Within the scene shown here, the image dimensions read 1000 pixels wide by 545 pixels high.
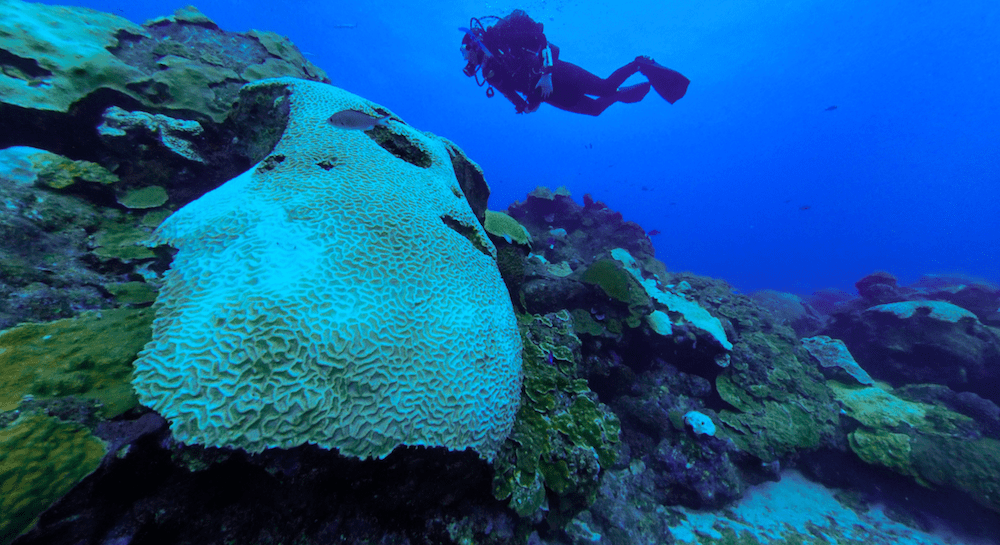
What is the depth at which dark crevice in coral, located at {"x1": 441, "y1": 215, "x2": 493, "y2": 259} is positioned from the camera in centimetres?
342

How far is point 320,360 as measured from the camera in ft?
6.59

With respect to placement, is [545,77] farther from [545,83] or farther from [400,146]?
[400,146]

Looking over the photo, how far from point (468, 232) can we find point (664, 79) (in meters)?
11.7

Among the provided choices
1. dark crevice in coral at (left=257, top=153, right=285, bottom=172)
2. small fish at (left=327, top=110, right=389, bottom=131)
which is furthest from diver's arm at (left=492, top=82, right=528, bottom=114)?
dark crevice in coral at (left=257, top=153, right=285, bottom=172)

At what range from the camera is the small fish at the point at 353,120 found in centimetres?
375

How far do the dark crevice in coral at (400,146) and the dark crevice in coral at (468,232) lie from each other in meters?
1.03

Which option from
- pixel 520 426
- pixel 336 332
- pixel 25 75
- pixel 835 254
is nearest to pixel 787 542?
pixel 520 426

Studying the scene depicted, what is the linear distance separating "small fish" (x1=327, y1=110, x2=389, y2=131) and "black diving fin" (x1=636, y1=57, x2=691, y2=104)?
11.2 meters

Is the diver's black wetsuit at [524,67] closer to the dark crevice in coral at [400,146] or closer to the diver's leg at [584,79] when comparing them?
the diver's leg at [584,79]

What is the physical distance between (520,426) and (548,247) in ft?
24.7

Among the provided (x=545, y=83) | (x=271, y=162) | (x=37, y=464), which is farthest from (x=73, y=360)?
(x=545, y=83)

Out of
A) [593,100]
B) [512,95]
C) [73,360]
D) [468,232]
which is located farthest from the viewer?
[593,100]

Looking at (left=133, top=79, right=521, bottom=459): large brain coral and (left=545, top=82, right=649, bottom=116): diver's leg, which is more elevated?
(left=545, top=82, right=649, bottom=116): diver's leg

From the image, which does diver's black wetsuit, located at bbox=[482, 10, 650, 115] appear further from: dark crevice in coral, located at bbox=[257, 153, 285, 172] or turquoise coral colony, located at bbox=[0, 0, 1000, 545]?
dark crevice in coral, located at bbox=[257, 153, 285, 172]
